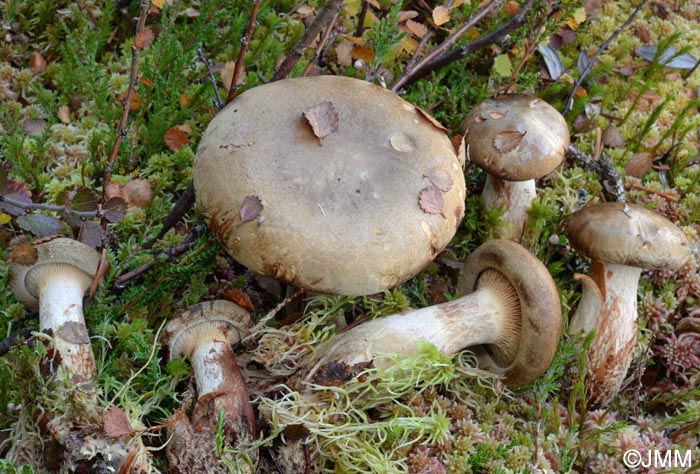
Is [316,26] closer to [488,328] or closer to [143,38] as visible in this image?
[143,38]

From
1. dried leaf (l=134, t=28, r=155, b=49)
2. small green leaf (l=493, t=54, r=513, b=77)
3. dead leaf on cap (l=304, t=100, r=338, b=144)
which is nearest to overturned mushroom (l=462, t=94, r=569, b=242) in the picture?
small green leaf (l=493, t=54, r=513, b=77)

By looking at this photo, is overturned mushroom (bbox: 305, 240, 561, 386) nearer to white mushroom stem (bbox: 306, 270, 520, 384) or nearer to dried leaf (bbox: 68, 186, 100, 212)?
white mushroom stem (bbox: 306, 270, 520, 384)

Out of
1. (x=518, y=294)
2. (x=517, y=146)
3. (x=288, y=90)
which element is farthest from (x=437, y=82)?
(x=518, y=294)

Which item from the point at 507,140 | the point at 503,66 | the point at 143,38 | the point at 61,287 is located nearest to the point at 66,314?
the point at 61,287

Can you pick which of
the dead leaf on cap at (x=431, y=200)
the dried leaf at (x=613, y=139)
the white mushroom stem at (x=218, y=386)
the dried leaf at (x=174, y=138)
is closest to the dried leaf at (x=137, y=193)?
the dried leaf at (x=174, y=138)

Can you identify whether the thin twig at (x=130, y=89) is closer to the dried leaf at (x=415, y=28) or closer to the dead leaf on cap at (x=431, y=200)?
the dead leaf on cap at (x=431, y=200)

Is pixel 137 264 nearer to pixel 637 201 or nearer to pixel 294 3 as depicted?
pixel 294 3
